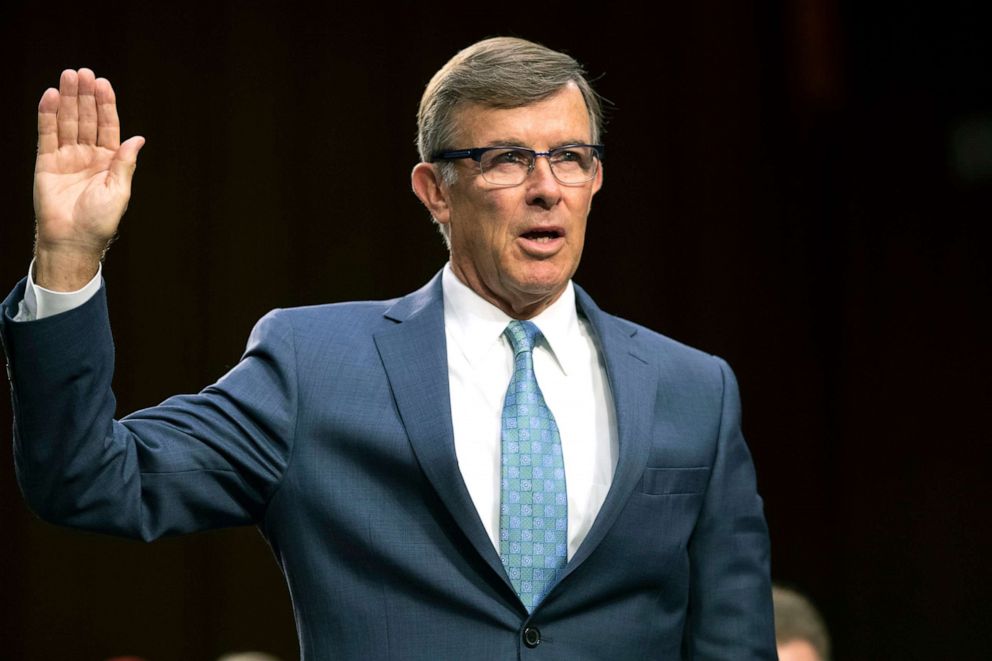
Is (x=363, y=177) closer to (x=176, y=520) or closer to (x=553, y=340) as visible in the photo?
(x=553, y=340)

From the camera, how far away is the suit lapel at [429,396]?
5.81ft

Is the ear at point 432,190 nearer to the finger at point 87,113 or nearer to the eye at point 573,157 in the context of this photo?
the eye at point 573,157

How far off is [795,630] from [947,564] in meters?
1.73

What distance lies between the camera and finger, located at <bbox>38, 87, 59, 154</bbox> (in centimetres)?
159

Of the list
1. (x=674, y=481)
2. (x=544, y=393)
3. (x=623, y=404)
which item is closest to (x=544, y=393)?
(x=544, y=393)

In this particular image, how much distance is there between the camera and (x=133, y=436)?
1688mm

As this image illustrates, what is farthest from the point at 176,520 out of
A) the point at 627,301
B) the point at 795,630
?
the point at 627,301

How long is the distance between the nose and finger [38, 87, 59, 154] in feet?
2.07

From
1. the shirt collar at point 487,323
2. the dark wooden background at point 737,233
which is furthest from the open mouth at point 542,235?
the dark wooden background at point 737,233

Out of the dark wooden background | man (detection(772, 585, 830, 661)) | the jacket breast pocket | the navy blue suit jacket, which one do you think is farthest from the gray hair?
the dark wooden background

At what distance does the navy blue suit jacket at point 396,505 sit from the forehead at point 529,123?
244 millimetres

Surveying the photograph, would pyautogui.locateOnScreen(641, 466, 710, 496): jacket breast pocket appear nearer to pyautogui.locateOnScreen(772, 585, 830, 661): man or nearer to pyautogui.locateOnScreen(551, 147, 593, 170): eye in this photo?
pyautogui.locateOnScreen(551, 147, 593, 170): eye

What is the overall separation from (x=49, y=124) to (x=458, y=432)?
2.09 feet

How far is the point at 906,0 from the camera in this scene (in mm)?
4473
